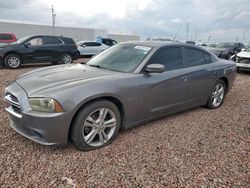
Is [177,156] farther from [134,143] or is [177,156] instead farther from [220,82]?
[220,82]

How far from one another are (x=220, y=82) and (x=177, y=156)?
2757 mm

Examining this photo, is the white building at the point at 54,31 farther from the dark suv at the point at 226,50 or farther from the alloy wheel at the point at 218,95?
the alloy wheel at the point at 218,95

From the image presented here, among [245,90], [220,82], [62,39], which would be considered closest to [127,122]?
[220,82]

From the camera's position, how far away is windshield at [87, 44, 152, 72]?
3709 millimetres

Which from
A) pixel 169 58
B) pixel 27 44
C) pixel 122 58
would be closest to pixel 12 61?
pixel 27 44

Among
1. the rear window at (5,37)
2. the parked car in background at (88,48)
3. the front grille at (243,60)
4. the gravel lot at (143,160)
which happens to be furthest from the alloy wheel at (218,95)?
the rear window at (5,37)

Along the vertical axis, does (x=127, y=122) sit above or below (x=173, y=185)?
above

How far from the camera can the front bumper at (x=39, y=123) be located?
2.73 m

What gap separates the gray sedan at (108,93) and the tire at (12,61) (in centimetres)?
726

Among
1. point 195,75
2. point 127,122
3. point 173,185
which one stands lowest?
point 173,185

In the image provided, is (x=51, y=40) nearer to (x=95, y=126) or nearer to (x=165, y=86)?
(x=165, y=86)

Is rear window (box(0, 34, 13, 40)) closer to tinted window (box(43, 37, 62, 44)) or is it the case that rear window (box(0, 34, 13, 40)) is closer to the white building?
tinted window (box(43, 37, 62, 44))

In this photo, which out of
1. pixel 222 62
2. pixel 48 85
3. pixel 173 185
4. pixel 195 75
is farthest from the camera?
pixel 222 62

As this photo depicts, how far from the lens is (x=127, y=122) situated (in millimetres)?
3461
